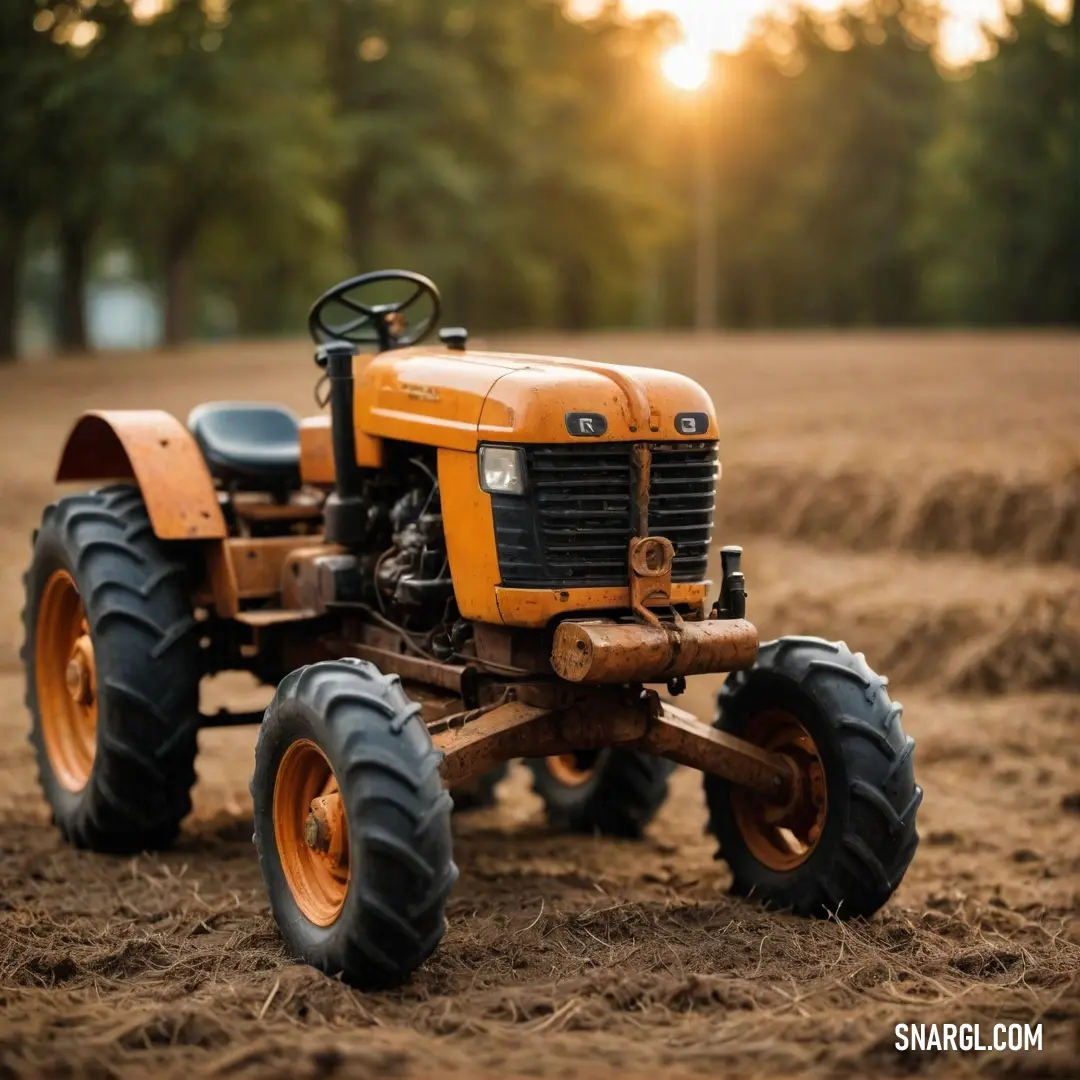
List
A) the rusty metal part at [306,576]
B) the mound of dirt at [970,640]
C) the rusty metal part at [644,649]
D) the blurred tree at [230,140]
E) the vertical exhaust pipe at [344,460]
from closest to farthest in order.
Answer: the rusty metal part at [644,649] < the vertical exhaust pipe at [344,460] < the rusty metal part at [306,576] < the mound of dirt at [970,640] < the blurred tree at [230,140]

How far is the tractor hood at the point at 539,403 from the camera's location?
5.26 meters

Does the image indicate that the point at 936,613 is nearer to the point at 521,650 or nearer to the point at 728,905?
the point at 728,905

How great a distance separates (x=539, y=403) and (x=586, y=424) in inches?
6.5

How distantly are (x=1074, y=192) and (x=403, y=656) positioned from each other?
43713 millimetres

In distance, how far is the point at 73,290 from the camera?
3041 cm

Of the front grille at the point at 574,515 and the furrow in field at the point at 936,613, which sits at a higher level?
the front grille at the point at 574,515

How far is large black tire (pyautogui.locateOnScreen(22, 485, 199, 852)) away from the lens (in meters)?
6.30

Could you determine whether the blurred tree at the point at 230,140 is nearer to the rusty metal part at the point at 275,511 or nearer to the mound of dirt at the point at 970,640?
the mound of dirt at the point at 970,640

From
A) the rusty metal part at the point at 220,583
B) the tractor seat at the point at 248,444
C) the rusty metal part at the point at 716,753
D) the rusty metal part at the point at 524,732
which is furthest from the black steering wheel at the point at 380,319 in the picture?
the rusty metal part at the point at 716,753

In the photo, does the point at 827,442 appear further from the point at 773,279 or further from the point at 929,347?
the point at 773,279

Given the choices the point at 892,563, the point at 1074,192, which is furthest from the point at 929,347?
the point at 1074,192

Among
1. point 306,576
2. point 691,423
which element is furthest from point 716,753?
point 306,576

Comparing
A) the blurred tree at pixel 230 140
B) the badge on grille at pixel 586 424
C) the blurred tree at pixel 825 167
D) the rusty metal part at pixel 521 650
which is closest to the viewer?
the badge on grille at pixel 586 424

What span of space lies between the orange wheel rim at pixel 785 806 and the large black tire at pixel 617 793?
1057mm
